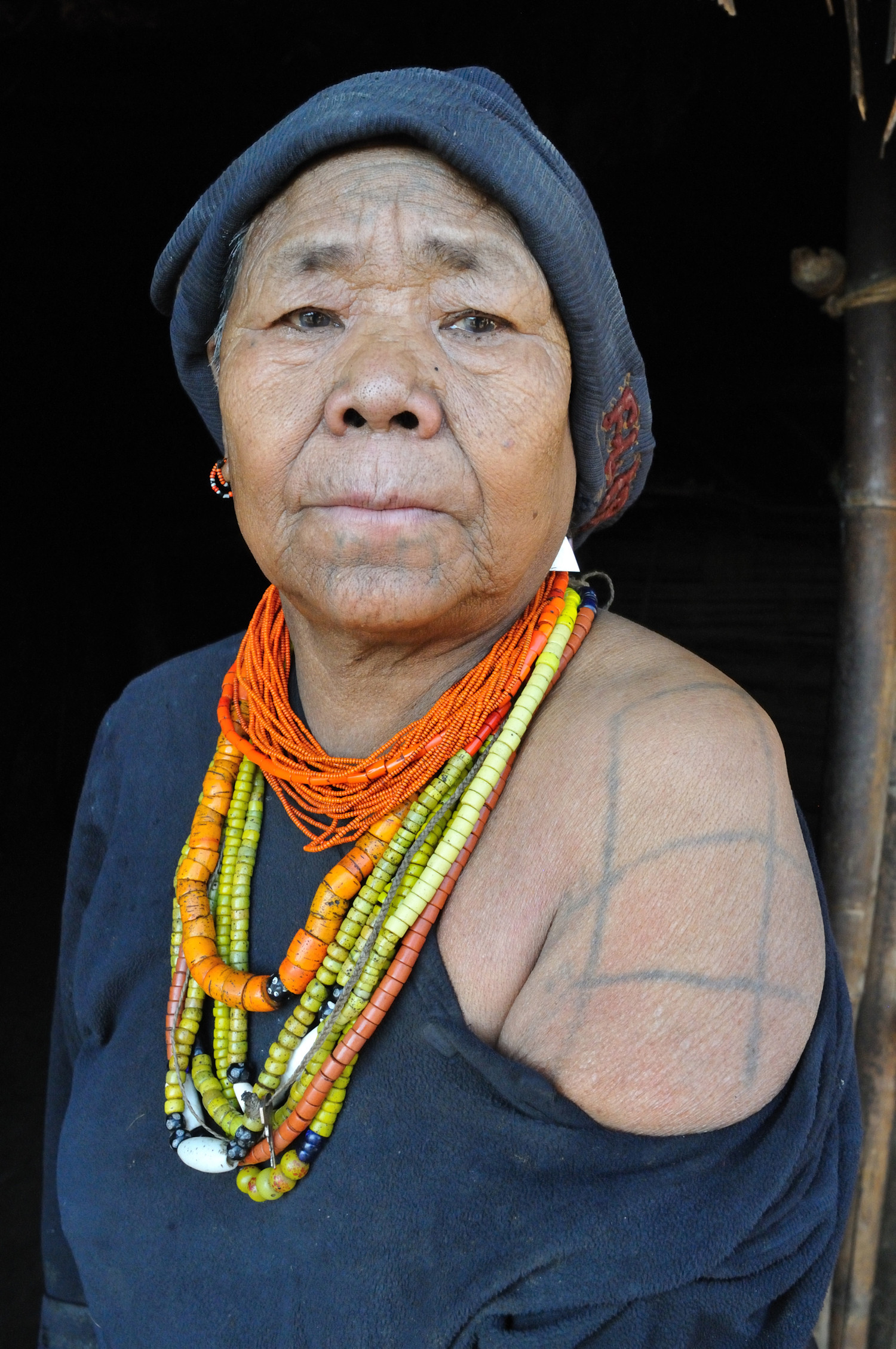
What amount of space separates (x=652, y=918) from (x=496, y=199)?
92 centimetres

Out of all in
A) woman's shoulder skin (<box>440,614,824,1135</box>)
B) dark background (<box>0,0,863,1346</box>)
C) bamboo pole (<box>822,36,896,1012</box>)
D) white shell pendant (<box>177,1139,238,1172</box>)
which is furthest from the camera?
dark background (<box>0,0,863,1346</box>)

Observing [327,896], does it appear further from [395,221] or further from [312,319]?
[395,221]

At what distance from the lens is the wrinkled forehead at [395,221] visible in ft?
4.03

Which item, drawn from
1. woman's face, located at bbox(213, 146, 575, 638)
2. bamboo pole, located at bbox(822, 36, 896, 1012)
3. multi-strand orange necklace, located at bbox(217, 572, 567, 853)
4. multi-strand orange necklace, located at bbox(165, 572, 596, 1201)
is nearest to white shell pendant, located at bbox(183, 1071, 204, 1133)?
multi-strand orange necklace, located at bbox(165, 572, 596, 1201)

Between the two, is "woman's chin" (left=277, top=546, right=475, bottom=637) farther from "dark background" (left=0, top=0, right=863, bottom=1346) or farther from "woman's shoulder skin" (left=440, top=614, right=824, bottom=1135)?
"dark background" (left=0, top=0, right=863, bottom=1346)

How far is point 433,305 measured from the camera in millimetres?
1242

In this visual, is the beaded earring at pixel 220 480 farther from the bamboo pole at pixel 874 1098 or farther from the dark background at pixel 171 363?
the bamboo pole at pixel 874 1098

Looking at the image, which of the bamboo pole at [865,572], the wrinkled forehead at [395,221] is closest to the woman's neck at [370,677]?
the wrinkled forehead at [395,221]

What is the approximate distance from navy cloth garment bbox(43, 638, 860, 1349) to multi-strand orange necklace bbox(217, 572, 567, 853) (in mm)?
71

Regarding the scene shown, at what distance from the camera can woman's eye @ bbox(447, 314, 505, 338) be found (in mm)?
1261

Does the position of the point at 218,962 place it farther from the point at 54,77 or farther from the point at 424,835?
the point at 54,77

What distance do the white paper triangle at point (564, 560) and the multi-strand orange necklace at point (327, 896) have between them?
1 centimetres

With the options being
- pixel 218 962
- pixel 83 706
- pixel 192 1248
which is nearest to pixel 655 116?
pixel 218 962

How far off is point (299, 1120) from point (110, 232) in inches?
149
